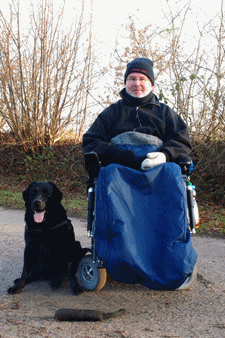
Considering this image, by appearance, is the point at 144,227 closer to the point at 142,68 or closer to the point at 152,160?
the point at 152,160

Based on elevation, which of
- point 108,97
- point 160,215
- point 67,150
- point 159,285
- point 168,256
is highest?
point 108,97

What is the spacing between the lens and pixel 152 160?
3074 millimetres

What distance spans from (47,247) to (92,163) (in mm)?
839

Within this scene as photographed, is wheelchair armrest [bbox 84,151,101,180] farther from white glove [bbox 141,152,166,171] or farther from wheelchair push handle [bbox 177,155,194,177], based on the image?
wheelchair push handle [bbox 177,155,194,177]

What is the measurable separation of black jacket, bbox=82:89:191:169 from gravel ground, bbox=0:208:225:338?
114 cm

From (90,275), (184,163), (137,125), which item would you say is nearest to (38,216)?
(90,275)

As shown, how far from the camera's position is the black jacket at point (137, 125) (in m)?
3.40

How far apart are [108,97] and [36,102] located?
307cm

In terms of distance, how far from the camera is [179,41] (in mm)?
8586

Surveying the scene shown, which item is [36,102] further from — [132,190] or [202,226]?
[132,190]

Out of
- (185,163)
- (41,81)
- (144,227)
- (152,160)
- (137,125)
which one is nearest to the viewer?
(144,227)

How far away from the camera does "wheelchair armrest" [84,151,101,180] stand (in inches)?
122

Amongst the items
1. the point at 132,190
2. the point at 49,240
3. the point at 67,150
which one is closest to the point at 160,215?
the point at 132,190

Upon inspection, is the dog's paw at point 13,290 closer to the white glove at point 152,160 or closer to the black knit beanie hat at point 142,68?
the white glove at point 152,160
